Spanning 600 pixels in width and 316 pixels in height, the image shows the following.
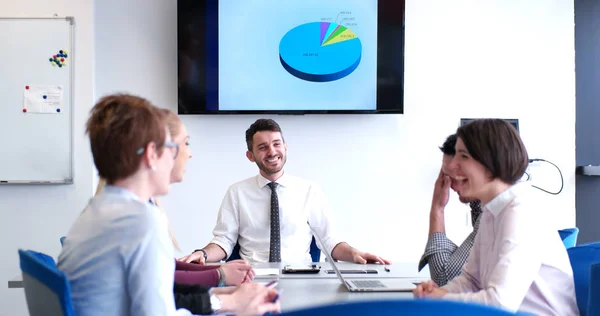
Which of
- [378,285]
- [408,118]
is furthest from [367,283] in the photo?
[408,118]

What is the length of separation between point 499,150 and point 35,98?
3.34m

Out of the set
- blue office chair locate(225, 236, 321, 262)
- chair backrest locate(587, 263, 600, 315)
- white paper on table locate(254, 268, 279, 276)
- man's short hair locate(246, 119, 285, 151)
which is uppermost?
man's short hair locate(246, 119, 285, 151)

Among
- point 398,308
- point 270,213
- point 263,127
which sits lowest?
point 270,213

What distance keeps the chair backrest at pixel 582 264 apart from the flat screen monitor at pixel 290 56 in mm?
1976

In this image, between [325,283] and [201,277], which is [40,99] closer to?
[201,277]

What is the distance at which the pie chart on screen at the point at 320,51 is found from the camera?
14.0 ft

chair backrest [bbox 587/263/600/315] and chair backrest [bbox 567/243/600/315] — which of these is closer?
chair backrest [bbox 587/263/600/315]

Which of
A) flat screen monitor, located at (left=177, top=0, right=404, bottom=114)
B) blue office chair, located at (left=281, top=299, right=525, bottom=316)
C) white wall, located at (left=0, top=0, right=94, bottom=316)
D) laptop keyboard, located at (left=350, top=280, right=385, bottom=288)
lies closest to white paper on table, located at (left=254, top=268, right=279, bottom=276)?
laptop keyboard, located at (left=350, top=280, right=385, bottom=288)

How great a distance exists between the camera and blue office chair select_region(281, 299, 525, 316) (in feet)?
3.06

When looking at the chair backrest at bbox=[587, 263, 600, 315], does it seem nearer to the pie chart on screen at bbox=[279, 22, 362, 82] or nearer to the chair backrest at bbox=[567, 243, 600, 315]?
the chair backrest at bbox=[567, 243, 600, 315]

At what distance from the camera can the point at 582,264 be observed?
246 cm

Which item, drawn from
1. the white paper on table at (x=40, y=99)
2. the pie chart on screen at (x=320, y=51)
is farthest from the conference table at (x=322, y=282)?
the white paper on table at (x=40, y=99)

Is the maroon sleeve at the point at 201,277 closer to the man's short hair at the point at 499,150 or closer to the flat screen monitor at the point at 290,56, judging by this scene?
the man's short hair at the point at 499,150

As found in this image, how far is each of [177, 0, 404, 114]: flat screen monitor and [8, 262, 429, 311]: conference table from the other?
1648 millimetres
